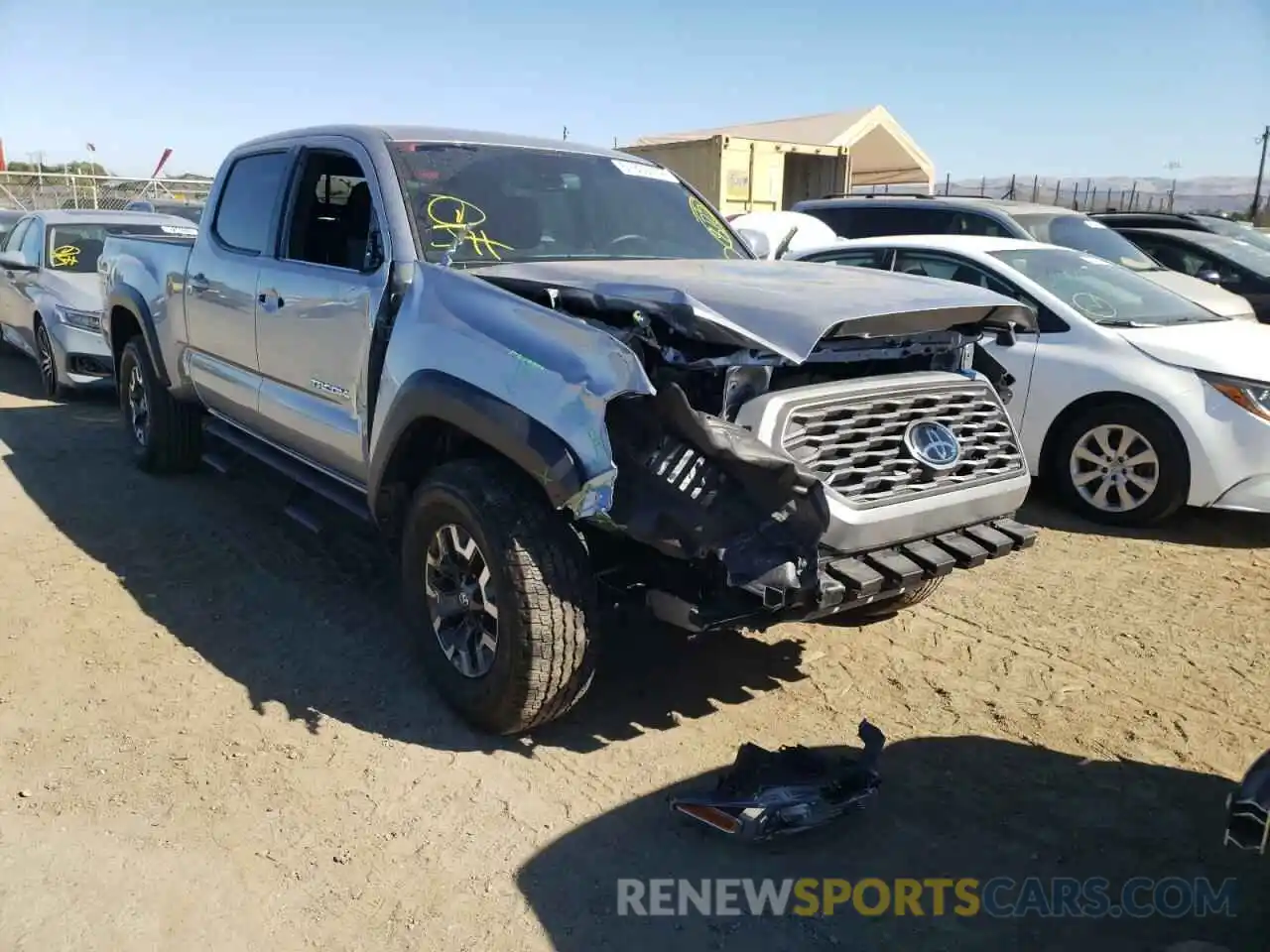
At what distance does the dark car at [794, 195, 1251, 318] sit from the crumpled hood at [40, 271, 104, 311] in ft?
22.9

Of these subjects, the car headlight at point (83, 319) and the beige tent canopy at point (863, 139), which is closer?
the car headlight at point (83, 319)

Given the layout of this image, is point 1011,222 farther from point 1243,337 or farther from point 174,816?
point 174,816

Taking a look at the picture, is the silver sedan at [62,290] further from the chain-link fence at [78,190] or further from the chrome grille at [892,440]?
the chain-link fence at [78,190]

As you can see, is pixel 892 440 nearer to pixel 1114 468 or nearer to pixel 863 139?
pixel 1114 468

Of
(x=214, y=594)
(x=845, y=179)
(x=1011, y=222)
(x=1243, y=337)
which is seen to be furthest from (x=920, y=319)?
(x=845, y=179)

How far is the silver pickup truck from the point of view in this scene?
9.59 feet

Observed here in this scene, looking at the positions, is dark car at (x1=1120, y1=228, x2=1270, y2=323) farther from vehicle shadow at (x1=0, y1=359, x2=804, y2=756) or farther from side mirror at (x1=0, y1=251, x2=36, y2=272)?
side mirror at (x1=0, y1=251, x2=36, y2=272)

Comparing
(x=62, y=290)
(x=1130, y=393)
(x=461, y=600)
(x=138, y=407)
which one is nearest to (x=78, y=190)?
(x=62, y=290)

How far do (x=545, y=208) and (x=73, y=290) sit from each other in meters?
6.24

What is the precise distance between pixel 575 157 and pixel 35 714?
308 centimetres

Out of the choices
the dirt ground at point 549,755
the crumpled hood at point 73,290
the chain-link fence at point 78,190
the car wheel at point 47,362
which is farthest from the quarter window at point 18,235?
the chain-link fence at point 78,190

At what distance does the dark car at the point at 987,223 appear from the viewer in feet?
30.6

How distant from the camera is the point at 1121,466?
19.0ft

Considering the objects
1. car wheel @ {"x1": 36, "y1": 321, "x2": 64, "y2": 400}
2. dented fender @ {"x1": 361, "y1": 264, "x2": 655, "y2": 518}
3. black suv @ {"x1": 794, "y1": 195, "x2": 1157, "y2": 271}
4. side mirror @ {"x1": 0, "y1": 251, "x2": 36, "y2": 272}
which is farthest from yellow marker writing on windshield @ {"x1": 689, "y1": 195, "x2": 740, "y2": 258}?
side mirror @ {"x1": 0, "y1": 251, "x2": 36, "y2": 272}
